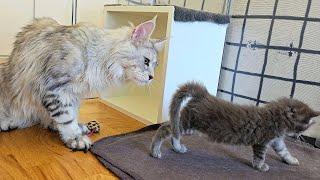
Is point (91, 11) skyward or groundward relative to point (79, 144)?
skyward

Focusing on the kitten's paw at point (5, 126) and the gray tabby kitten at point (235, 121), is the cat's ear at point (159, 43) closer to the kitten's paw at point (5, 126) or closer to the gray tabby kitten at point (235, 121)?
the gray tabby kitten at point (235, 121)

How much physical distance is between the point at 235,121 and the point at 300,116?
19 centimetres

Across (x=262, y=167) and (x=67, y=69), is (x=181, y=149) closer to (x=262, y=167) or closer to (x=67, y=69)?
(x=262, y=167)

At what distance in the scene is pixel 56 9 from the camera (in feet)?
5.40

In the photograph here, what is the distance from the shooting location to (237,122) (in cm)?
90

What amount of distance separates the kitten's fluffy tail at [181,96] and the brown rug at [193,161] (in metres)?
0.13

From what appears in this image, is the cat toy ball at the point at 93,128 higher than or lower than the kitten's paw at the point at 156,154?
lower

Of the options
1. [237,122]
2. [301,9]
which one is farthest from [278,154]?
[301,9]

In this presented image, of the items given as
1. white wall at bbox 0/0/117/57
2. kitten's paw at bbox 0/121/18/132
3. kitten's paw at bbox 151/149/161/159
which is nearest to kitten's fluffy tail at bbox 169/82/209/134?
kitten's paw at bbox 151/149/161/159

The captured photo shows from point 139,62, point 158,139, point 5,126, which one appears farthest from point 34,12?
point 158,139

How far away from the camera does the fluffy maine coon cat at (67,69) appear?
1.04 meters

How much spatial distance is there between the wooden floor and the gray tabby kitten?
220 mm

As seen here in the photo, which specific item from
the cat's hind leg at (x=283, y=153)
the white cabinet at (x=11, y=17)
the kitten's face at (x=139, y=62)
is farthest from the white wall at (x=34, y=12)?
the cat's hind leg at (x=283, y=153)

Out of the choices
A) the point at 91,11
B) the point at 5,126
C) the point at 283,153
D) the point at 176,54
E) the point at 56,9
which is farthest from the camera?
the point at 91,11
